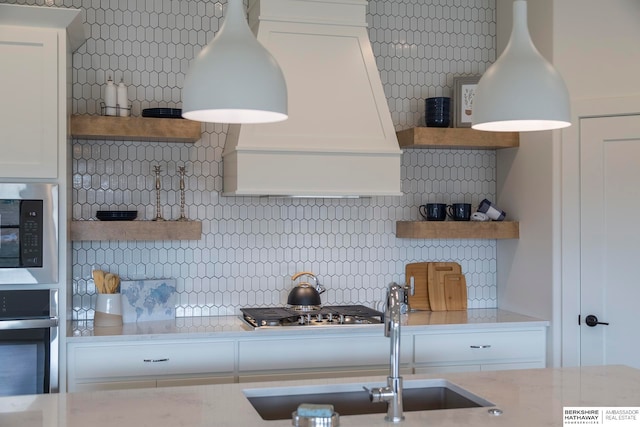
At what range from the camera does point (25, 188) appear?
372 cm

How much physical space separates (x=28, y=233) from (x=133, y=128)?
772mm

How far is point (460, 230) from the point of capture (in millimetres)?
4641

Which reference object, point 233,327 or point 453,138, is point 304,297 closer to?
point 233,327

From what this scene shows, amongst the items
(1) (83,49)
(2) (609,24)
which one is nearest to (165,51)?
(1) (83,49)

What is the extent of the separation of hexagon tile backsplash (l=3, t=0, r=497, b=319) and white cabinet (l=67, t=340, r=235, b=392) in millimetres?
615

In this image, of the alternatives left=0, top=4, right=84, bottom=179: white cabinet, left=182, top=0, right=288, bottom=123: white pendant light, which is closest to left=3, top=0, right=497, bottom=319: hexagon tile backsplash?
left=0, top=4, right=84, bottom=179: white cabinet

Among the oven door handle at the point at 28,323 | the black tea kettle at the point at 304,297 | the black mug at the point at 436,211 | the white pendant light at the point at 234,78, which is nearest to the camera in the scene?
the white pendant light at the point at 234,78

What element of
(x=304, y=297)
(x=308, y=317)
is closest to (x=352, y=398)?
(x=308, y=317)

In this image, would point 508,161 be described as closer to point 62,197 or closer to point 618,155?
point 618,155

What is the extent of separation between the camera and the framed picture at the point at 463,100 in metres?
4.67

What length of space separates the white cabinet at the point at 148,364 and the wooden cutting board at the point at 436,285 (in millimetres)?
1425

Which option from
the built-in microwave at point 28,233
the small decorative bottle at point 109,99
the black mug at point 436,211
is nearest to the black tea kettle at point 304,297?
the black mug at point 436,211

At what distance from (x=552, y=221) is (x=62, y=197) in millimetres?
2622

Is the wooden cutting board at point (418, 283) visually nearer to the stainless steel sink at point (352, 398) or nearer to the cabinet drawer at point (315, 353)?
the cabinet drawer at point (315, 353)
